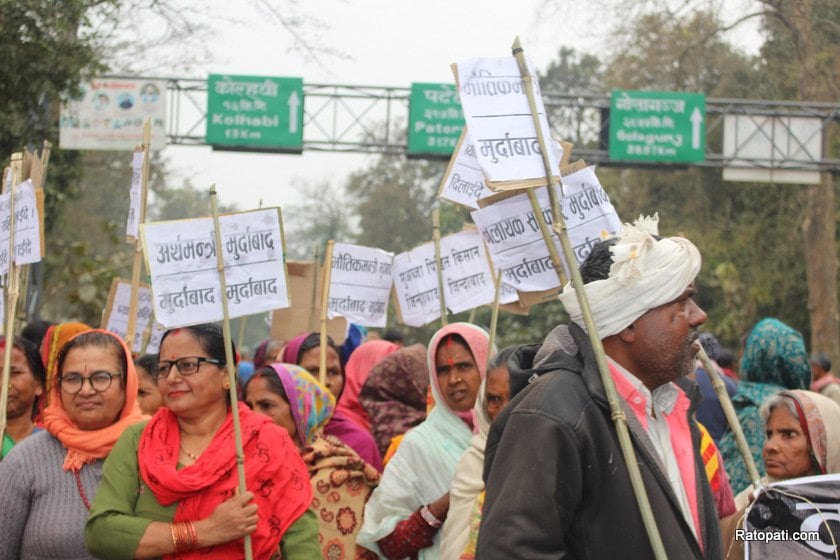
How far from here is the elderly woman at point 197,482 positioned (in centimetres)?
394

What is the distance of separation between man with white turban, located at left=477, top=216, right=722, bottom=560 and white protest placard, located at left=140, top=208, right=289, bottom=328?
1617mm

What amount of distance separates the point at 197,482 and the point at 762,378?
3.33m

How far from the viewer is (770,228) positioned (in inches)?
1129

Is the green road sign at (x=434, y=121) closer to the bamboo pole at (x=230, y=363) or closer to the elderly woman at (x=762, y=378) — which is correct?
the elderly woman at (x=762, y=378)

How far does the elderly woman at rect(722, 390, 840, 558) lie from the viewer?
14.6 feet

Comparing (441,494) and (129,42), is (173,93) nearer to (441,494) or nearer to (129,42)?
(129,42)

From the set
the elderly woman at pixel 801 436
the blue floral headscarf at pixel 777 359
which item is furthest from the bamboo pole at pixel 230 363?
the blue floral headscarf at pixel 777 359

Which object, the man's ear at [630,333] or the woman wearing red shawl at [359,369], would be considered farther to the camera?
the woman wearing red shawl at [359,369]

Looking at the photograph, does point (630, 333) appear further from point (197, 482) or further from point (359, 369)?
point (359, 369)

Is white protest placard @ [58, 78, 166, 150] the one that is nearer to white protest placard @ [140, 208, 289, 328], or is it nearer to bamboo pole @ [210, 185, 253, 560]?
white protest placard @ [140, 208, 289, 328]

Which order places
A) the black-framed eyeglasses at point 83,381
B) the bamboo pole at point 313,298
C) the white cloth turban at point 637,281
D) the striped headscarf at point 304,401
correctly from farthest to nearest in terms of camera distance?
the bamboo pole at point 313,298, the striped headscarf at point 304,401, the black-framed eyeglasses at point 83,381, the white cloth turban at point 637,281

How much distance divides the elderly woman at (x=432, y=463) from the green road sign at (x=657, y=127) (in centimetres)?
1795

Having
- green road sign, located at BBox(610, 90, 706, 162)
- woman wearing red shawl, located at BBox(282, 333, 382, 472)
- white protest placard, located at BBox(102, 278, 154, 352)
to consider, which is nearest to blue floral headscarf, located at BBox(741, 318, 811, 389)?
woman wearing red shawl, located at BBox(282, 333, 382, 472)

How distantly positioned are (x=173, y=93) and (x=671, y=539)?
2101 cm
